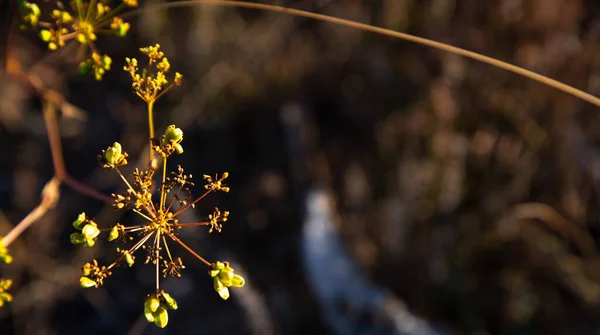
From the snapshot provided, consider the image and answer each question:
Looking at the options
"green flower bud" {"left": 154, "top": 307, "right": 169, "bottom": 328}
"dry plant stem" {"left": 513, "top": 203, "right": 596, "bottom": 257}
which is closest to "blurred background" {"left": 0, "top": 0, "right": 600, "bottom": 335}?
"dry plant stem" {"left": 513, "top": 203, "right": 596, "bottom": 257}

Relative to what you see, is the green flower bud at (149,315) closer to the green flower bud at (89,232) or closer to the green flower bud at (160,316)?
the green flower bud at (160,316)

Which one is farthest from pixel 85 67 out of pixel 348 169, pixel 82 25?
pixel 348 169

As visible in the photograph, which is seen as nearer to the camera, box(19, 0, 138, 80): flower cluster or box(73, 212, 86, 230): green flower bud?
box(73, 212, 86, 230): green flower bud

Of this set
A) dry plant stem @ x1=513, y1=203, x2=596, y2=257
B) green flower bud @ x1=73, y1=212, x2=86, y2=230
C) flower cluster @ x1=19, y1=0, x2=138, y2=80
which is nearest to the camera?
green flower bud @ x1=73, y1=212, x2=86, y2=230

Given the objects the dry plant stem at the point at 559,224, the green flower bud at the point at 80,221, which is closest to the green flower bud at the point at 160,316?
the green flower bud at the point at 80,221

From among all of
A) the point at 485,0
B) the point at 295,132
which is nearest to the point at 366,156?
the point at 295,132

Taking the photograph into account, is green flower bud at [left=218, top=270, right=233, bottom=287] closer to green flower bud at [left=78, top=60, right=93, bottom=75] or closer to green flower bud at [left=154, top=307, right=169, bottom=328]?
green flower bud at [left=154, top=307, right=169, bottom=328]

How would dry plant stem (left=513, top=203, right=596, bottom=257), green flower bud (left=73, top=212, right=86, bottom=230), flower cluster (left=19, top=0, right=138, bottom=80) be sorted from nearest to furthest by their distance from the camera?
green flower bud (left=73, top=212, right=86, bottom=230) → flower cluster (left=19, top=0, right=138, bottom=80) → dry plant stem (left=513, top=203, right=596, bottom=257)

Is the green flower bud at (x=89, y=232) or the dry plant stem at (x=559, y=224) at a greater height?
the green flower bud at (x=89, y=232)

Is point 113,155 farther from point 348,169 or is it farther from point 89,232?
point 348,169
